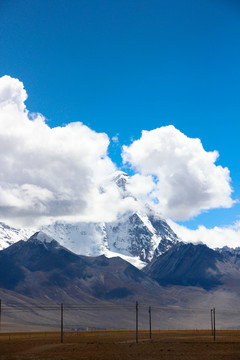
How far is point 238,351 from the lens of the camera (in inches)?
3457

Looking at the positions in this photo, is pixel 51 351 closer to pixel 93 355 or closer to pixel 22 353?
pixel 22 353

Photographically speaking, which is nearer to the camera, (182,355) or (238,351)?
(182,355)

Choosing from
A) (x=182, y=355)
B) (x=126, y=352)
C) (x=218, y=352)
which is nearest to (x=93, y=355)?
(x=126, y=352)

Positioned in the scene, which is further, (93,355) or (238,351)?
(238,351)

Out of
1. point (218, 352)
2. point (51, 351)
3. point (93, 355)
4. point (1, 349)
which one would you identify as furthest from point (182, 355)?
point (1, 349)

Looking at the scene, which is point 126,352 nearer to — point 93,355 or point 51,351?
point 93,355

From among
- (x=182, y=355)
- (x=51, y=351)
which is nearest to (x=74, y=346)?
(x=51, y=351)

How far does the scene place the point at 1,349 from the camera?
9894 cm

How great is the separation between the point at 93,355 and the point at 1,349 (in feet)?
84.5

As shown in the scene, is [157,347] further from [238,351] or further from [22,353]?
[22,353]

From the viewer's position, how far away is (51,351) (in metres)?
90.6

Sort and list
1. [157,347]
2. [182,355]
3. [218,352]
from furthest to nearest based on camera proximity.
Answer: [157,347] < [218,352] < [182,355]

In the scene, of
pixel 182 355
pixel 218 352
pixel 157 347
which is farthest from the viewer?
pixel 157 347

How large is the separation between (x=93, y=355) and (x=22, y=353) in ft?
48.3
